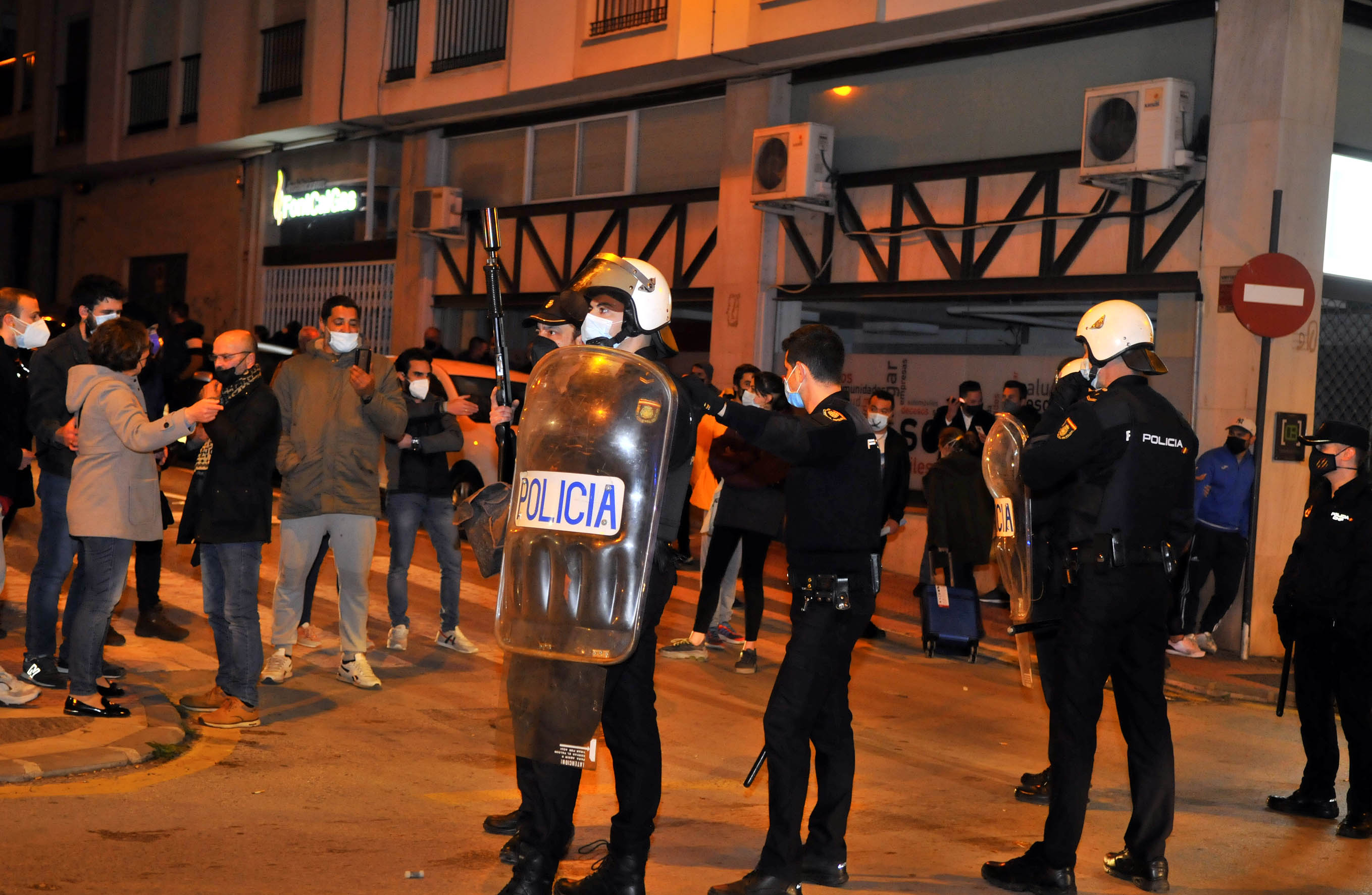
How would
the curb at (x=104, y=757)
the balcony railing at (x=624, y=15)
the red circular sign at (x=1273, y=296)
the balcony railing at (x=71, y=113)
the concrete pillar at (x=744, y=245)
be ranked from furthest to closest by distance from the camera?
the balcony railing at (x=71, y=113)
the balcony railing at (x=624, y=15)
the concrete pillar at (x=744, y=245)
the red circular sign at (x=1273, y=296)
the curb at (x=104, y=757)

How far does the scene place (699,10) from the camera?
16.0 metres

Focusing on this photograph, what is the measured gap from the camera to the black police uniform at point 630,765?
4.75 metres

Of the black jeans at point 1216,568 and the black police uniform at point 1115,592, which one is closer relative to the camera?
the black police uniform at point 1115,592

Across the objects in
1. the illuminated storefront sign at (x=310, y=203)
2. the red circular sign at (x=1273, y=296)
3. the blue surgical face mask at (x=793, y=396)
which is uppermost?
the illuminated storefront sign at (x=310, y=203)

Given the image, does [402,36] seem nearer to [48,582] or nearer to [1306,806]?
[48,582]

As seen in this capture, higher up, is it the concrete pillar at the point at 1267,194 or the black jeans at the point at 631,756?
the concrete pillar at the point at 1267,194

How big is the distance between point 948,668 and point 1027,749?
2.52 meters

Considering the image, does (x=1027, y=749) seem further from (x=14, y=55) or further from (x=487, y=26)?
(x=14, y=55)

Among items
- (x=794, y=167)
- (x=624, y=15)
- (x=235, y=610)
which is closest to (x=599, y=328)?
(x=235, y=610)

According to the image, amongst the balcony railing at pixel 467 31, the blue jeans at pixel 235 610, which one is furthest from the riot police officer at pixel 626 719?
the balcony railing at pixel 467 31

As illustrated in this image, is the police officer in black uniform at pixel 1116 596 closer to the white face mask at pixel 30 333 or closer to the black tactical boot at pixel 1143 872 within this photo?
the black tactical boot at pixel 1143 872

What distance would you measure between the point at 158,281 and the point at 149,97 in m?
3.39

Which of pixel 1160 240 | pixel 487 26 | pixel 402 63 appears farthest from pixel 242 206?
Result: pixel 1160 240

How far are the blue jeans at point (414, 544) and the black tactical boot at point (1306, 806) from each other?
5.27 m
